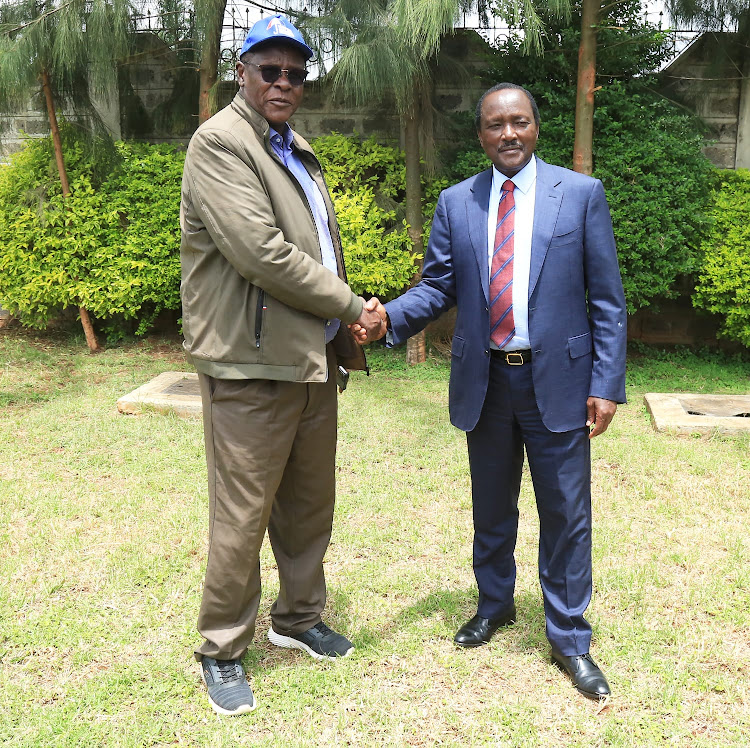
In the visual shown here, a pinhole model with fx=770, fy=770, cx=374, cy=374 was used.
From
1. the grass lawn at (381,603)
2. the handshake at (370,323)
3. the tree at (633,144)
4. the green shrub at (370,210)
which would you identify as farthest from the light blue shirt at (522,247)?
the green shrub at (370,210)

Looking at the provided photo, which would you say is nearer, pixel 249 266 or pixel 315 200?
pixel 249 266

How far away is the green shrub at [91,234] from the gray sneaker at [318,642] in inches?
192

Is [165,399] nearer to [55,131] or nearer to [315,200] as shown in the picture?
[55,131]

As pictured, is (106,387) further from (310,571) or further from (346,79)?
(310,571)

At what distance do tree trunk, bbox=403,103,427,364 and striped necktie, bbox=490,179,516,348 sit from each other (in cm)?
404

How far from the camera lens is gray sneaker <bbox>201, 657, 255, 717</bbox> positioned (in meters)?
2.51

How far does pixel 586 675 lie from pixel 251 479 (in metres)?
1.30

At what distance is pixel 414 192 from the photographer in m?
6.75

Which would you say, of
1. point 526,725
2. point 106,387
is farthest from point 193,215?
point 106,387

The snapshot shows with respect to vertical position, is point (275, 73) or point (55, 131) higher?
point (55, 131)

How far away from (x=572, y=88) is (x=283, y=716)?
18.2ft

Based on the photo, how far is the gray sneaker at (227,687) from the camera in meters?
2.51

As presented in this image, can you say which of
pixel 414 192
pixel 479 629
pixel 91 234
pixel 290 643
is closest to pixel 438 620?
pixel 479 629

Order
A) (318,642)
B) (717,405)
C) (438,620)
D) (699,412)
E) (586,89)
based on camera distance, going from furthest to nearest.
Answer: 1. (586,89)
2. (717,405)
3. (699,412)
4. (438,620)
5. (318,642)
